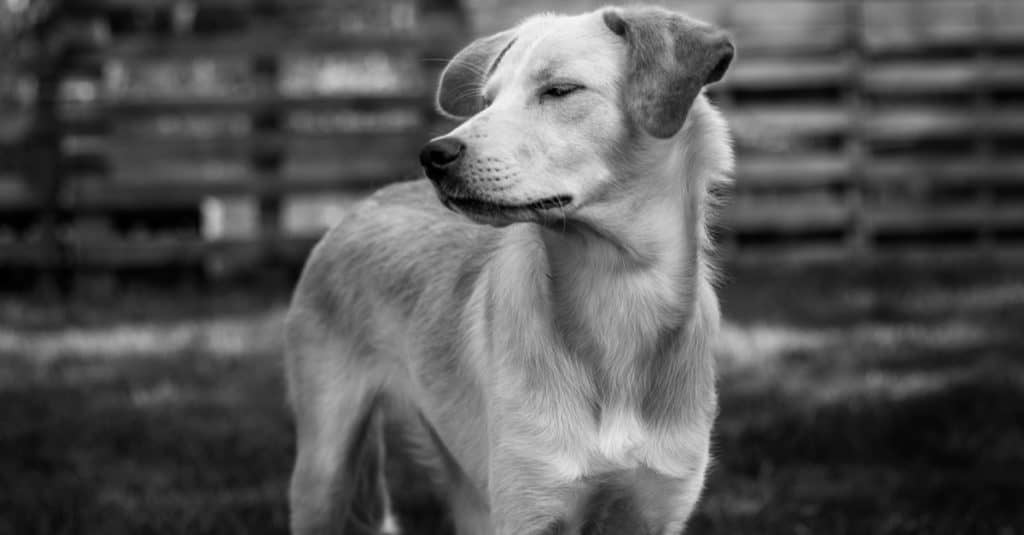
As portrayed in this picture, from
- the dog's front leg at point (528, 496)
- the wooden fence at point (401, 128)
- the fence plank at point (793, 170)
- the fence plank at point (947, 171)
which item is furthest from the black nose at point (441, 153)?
the fence plank at point (947, 171)

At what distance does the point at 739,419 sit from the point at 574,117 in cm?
265

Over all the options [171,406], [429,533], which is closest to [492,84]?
[429,533]

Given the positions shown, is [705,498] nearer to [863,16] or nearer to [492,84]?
[492,84]

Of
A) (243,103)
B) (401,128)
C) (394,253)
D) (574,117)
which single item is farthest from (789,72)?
(574,117)

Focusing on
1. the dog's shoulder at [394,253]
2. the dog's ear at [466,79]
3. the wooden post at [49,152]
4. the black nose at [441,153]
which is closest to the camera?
the black nose at [441,153]

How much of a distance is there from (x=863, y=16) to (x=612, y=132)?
25.1ft

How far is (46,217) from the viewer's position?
8875 millimetres

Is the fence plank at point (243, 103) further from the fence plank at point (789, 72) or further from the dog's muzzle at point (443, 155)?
the dog's muzzle at point (443, 155)

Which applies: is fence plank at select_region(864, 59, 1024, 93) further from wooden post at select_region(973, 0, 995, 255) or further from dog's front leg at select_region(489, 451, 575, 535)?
dog's front leg at select_region(489, 451, 575, 535)

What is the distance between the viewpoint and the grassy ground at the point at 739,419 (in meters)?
4.11

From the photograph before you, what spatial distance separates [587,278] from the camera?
113 inches

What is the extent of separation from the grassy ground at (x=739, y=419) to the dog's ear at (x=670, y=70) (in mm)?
1722

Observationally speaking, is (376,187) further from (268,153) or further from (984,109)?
(984,109)

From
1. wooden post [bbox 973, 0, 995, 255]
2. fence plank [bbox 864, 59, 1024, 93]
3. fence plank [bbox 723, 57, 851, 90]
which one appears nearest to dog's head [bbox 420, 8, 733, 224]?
fence plank [bbox 723, 57, 851, 90]
